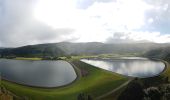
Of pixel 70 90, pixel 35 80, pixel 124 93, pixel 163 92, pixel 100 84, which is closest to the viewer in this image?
pixel 163 92

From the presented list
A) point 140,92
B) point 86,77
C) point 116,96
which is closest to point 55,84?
point 86,77

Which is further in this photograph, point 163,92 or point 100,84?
point 100,84

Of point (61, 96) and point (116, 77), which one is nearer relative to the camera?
point (61, 96)

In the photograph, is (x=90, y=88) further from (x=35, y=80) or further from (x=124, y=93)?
(x=35, y=80)

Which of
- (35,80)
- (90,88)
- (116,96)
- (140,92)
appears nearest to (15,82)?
(35,80)

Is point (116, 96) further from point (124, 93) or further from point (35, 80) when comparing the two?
point (35, 80)

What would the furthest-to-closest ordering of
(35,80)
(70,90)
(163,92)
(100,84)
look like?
(35,80), (100,84), (70,90), (163,92)

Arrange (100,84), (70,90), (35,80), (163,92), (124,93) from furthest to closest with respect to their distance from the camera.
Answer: (35,80), (100,84), (70,90), (124,93), (163,92)
